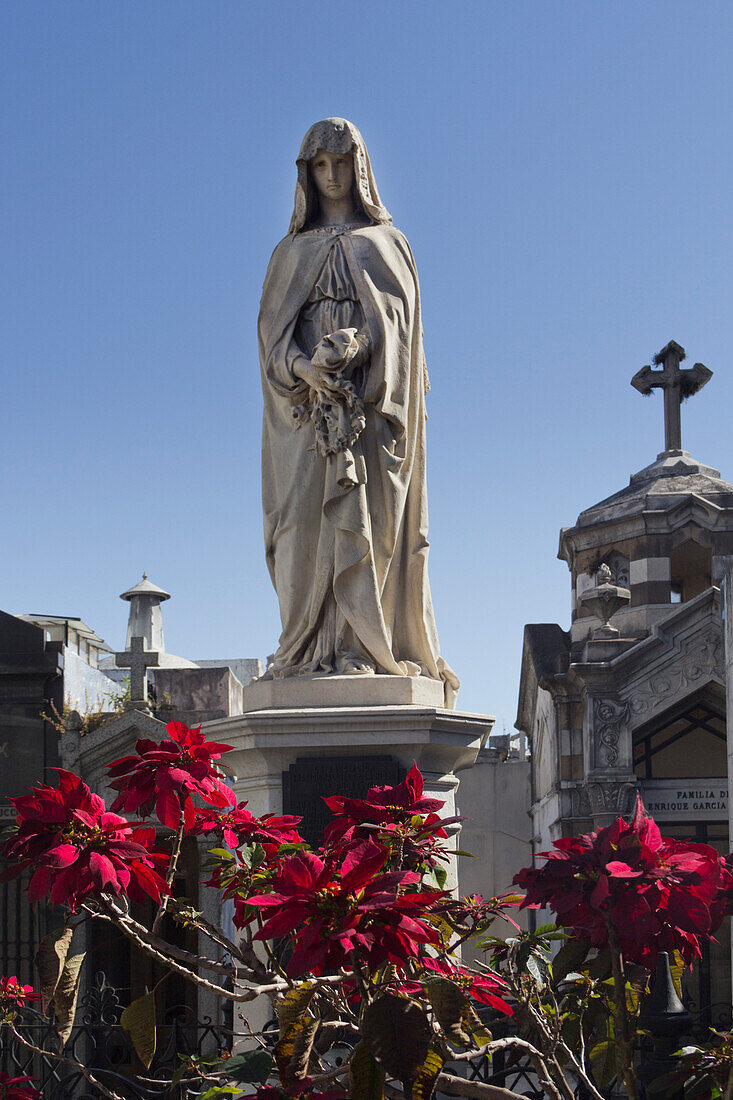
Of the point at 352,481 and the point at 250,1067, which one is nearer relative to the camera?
the point at 250,1067

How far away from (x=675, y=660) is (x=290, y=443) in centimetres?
1738

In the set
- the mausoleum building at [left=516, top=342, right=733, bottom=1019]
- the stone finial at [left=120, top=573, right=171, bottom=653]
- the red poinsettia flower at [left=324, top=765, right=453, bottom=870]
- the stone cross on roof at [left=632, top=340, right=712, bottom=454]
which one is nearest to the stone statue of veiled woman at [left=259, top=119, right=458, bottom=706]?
the red poinsettia flower at [left=324, top=765, right=453, bottom=870]

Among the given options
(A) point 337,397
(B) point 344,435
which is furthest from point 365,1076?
(A) point 337,397

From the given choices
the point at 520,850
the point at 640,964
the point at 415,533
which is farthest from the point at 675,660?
the point at 640,964

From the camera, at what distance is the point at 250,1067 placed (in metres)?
3.27

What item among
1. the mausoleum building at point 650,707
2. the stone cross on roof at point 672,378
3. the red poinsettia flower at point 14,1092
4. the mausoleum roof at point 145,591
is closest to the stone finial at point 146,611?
the mausoleum roof at point 145,591

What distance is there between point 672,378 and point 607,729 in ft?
34.6

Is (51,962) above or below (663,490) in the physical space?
below

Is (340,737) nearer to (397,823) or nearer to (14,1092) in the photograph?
(397,823)

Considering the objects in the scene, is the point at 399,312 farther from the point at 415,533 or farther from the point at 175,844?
the point at 175,844

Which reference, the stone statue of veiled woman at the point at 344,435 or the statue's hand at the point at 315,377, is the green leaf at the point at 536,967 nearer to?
the stone statue of veiled woman at the point at 344,435

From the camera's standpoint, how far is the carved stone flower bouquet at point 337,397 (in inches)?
236

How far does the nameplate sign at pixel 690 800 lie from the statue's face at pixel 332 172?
17.4m

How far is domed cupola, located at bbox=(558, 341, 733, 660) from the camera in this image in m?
27.7
